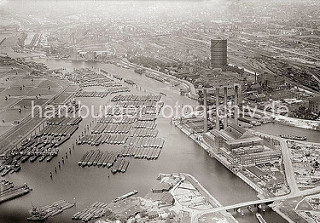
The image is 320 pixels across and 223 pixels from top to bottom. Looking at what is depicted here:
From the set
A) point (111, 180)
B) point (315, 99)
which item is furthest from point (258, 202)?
point (315, 99)

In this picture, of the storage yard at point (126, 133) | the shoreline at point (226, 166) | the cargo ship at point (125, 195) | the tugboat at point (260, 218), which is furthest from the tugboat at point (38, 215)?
the shoreline at point (226, 166)

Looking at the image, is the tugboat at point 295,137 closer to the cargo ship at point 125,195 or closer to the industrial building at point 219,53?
the cargo ship at point 125,195

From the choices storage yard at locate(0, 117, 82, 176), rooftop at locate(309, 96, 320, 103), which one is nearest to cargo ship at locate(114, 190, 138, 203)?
storage yard at locate(0, 117, 82, 176)

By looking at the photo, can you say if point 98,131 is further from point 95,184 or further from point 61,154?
point 95,184

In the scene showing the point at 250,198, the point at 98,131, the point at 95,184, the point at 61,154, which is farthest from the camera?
the point at 98,131

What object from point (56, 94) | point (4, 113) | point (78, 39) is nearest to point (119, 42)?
point (78, 39)

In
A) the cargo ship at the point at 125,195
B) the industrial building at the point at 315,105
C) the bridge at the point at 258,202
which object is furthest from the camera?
the industrial building at the point at 315,105
